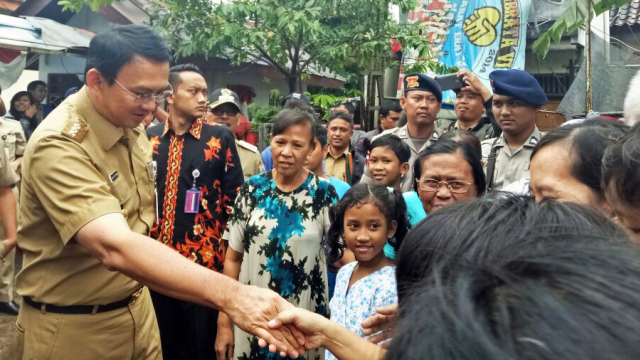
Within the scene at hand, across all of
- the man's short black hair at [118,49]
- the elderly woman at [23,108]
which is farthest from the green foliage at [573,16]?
the elderly woman at [23,108]

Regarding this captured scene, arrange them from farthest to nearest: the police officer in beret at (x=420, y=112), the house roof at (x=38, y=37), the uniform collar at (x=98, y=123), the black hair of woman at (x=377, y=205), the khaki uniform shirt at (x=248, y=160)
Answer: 1. the house roof at (x=38, y=37)
2. the khaki uniform shirt at (x=248, y=160)
3. the police officer in beret at (x=420, y=112)
4. the black hair of woman at (x=377, y=205)
5. the uniform collar at (x=98, y=123)

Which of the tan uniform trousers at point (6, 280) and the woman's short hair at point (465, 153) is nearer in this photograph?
the woman's short hair at point (465, 153)

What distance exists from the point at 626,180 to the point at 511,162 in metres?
2.16

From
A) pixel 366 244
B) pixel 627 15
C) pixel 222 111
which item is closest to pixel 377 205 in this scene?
pixel 366 244

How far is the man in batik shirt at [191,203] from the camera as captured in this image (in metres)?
3.61

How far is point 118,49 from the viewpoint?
7.93ft

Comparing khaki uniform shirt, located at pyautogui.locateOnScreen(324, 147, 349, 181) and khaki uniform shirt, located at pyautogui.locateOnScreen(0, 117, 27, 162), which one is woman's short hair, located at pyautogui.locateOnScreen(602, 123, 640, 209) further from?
khaki uniform shirt, located at pyautogui.locateOnScreen(0, 117, 27, 162)

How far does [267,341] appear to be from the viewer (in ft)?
5.86

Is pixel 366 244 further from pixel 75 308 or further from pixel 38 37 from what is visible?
pixel 38 37

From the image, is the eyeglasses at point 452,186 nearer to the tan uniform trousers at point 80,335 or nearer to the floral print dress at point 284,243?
the floral print dress at point 284,243

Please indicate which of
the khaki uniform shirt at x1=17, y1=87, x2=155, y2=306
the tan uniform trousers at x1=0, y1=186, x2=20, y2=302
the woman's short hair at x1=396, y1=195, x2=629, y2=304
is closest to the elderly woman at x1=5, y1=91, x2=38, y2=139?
the tan uniform trousers at x1=0, y1=186, x2=20, y2=302

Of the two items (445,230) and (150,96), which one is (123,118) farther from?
(445,230)

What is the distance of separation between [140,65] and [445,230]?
5.83 ft

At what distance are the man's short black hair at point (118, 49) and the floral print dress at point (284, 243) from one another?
1.03 metres
